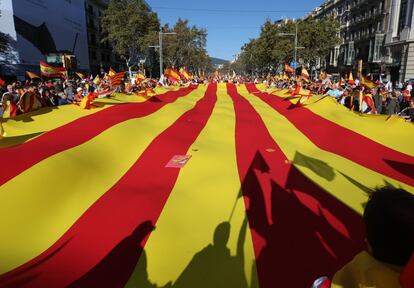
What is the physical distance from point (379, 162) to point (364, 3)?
55403mm

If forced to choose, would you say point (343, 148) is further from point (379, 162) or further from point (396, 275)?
point (396, 275)

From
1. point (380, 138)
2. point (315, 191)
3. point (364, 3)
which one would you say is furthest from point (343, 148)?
point (364, 3)

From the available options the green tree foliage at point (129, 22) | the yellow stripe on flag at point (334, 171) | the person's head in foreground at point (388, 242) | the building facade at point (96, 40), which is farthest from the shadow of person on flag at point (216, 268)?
the building facade at point (96, 40)

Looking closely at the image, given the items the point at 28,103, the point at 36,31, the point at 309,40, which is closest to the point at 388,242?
the point at 28,103

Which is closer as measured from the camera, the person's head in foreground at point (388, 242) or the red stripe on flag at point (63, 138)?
the person's head in foreground at point (388, 242)

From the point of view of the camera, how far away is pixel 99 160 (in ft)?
15.3

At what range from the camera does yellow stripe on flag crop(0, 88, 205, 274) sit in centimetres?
304

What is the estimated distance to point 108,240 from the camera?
312cm

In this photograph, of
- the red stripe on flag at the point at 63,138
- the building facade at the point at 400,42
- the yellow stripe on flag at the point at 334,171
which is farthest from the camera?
the building facade at the point at 400,42

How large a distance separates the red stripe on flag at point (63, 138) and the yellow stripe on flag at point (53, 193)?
14 centimetres

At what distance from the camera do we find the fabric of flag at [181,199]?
279cm

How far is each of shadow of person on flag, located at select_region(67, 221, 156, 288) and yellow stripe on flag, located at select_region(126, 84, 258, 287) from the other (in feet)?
0.14

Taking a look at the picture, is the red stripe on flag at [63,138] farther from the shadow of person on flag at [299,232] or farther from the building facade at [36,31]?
the building facade at [36,31]

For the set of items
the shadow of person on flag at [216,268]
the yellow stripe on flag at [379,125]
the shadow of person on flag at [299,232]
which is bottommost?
the shadow of person on flag at [216,268]
